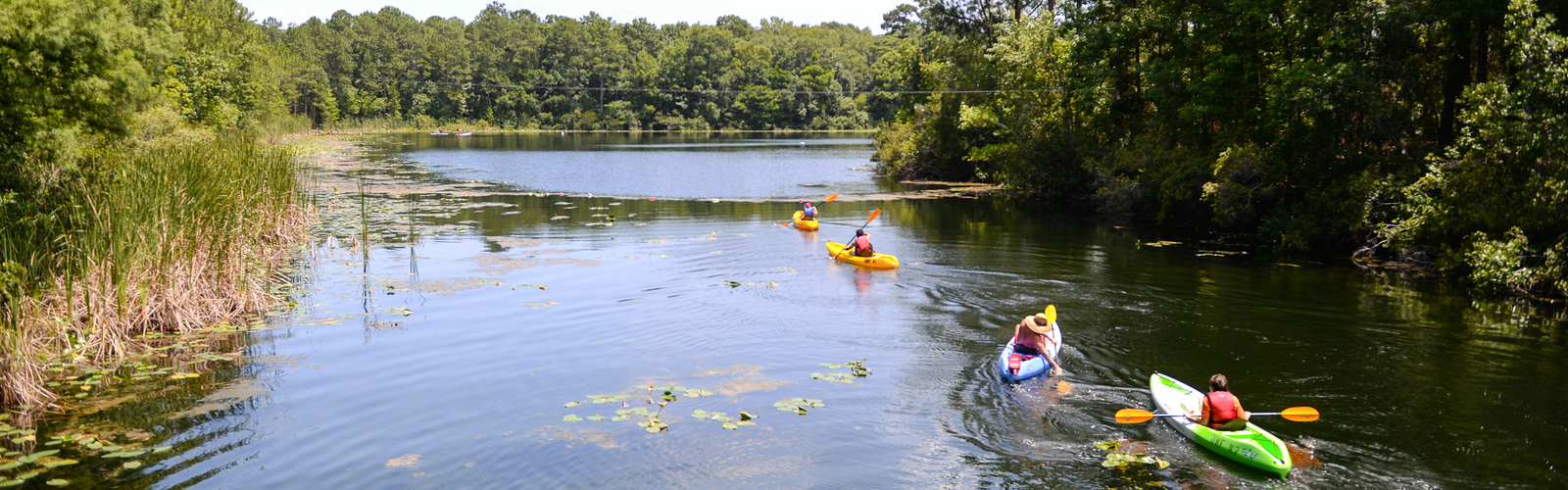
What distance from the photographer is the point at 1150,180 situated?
90.6ft

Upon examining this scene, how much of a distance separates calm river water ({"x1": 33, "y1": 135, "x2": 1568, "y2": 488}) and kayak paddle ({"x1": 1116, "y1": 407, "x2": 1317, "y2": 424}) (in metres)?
0.19

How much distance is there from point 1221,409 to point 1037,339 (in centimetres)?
271

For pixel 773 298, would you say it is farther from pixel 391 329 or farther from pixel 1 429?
pixel 1 429

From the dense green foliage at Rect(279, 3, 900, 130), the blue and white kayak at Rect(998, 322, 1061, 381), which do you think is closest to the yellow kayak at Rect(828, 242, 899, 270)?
the blue and white kayak at Rect(998, 322, 1061, 381)

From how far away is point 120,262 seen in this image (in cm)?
1095

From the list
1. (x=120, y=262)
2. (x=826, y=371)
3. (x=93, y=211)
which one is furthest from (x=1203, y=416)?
(x=93, y=211)

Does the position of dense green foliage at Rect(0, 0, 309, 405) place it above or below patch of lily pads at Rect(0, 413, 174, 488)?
above

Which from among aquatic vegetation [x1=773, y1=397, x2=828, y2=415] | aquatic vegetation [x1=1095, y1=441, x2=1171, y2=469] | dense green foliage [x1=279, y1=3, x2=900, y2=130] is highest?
dense green foliage [x1=279, y1=3, x2=900, y2=130]

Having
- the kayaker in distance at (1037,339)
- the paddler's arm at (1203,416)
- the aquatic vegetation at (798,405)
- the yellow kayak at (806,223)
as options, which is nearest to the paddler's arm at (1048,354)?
the kayaker in distance at (1037,339)

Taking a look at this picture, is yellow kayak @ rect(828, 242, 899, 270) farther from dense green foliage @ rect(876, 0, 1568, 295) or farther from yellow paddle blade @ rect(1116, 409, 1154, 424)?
yellow paddle blade @ rect(1116, 409, 1154, 424)

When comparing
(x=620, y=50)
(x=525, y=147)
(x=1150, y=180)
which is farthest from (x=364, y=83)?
(x=1150, y=180)

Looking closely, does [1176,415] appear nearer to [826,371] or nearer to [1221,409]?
[1221,409]

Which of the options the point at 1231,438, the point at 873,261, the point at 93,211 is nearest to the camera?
the point at 1231,438

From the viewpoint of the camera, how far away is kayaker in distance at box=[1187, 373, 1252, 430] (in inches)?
354
